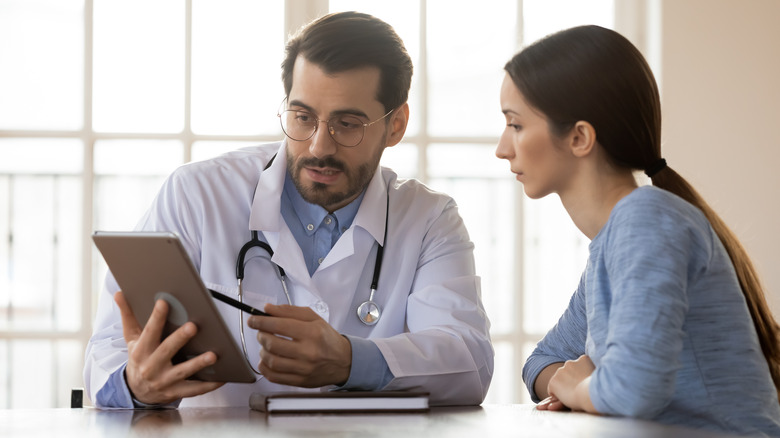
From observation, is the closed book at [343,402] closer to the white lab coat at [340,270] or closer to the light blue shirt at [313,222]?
the white lab coat at [340,270]

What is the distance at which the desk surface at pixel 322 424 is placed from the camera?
3.72ft

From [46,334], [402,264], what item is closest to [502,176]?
[402,264]

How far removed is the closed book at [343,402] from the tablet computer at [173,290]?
0.07 meters

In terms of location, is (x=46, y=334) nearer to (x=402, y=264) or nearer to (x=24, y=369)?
(x=24, y=369)

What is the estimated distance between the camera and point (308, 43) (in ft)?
6.56

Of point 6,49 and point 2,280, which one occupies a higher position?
point 6,49

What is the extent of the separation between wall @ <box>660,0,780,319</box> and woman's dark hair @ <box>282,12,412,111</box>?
1.26 m

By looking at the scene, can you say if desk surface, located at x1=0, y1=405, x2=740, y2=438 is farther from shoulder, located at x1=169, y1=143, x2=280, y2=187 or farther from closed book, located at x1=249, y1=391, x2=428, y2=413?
shoulder, located at x1=169, y1=143, x2=280, y2=187

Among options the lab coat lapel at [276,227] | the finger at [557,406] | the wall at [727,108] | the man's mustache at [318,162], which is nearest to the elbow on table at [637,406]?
the finger at [557,406]

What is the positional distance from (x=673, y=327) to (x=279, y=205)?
100cm

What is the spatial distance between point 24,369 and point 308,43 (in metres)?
1.73

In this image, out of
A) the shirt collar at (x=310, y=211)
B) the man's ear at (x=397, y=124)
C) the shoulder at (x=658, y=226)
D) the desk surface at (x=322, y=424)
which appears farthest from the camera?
the man's ear at (x=397, y=124)

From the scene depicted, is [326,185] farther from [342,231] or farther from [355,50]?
[355,50]

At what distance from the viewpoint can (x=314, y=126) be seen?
6.33ft
